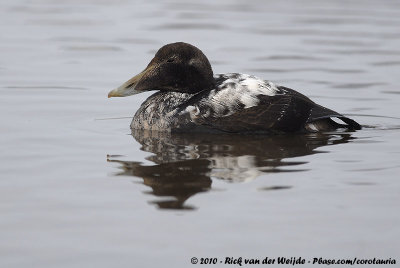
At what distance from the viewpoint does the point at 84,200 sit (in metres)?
5.57

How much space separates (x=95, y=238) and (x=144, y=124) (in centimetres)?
332

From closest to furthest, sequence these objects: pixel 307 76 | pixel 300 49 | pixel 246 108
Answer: pixel 246 108 < pixel 307 76 < pixel 300 49

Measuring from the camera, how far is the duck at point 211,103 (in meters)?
7.71

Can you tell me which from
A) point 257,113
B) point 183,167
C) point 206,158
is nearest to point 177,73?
point 257,113

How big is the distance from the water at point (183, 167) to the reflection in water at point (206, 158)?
17 millimetres

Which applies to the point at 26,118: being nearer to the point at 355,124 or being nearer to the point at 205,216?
the point at 355,124

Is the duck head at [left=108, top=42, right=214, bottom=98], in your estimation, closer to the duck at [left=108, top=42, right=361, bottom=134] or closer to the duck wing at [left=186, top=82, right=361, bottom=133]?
the duck at [left=108, top=42, right=361, bottom=134]

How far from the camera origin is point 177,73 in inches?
315

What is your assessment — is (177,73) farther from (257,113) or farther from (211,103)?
(257,113)

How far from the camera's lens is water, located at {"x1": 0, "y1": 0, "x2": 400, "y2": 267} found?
4.84 m

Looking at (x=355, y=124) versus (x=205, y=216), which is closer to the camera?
(x=205, y=216)

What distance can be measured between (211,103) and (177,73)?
50cm

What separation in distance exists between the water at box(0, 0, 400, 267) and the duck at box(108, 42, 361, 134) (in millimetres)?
166

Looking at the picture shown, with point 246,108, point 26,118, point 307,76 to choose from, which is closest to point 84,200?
point 246,108
